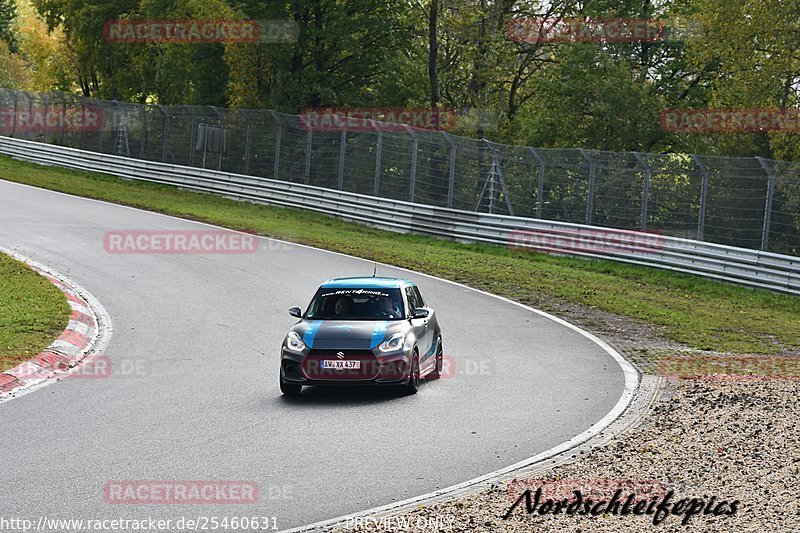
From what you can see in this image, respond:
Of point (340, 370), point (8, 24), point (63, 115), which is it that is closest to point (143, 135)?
point (63, 115)

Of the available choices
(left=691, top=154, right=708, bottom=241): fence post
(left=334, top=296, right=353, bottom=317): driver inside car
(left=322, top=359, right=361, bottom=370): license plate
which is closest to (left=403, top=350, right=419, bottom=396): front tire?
(left=322, top=359, right=361, bottom=370): license plate

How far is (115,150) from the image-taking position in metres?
42.5

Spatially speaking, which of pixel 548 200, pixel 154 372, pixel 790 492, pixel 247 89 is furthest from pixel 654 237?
pixel 247 89

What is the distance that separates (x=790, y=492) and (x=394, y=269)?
16658 millimetres

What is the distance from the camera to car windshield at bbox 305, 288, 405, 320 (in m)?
13.9

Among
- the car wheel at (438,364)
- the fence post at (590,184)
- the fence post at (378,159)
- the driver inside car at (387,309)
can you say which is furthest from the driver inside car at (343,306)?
the fence post at (378,159)

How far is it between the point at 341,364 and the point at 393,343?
2.22ft

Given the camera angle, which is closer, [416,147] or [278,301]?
[278,301]

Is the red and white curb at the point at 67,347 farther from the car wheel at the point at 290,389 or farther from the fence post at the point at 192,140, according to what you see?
the fence post at the point at 192,140

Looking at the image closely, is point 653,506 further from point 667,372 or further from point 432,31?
point 432,31

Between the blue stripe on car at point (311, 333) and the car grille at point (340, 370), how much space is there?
144mm

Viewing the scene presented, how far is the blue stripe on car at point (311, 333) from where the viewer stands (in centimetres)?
1314

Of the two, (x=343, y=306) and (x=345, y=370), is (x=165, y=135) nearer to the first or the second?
(x=343, y=306)

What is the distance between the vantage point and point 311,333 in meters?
13.3
